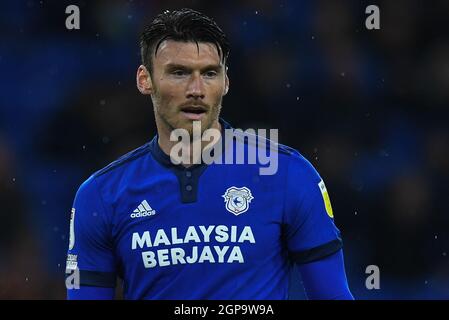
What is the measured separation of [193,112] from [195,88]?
4.5 inches

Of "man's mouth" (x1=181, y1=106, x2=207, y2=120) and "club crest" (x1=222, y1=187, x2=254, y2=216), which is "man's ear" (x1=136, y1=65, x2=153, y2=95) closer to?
"man's mouth" (x1=181, y1=106, x2=207, y2=120)

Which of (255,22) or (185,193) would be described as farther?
(255,22)

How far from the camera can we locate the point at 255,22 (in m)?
9.27

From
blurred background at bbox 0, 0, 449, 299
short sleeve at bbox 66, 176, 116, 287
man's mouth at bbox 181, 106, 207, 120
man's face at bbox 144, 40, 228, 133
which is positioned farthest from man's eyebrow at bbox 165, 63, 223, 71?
blurred background at bbox 0, 0, 449, 299

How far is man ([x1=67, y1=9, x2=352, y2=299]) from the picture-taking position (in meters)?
3.99

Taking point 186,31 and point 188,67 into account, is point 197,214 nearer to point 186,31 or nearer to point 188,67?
point 188,67

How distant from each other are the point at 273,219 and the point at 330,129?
5.02 m

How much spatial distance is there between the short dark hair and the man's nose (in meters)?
0.18

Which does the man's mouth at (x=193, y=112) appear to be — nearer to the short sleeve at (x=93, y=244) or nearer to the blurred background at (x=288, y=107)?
the short sleeve at (x=93, y=244)

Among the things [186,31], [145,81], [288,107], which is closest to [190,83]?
[186,31]

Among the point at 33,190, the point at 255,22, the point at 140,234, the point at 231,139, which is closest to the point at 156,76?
the point at 231,139

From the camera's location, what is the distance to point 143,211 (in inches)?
162

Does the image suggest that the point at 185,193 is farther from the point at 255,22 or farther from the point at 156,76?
the point at 255,22

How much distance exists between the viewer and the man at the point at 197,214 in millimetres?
3986
